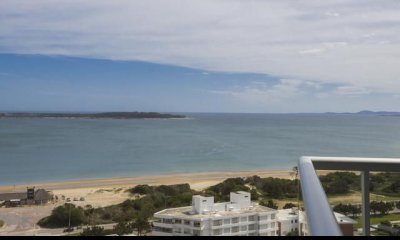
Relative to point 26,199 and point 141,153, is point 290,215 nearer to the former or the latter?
point 26,199

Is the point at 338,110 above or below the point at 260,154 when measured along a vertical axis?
above

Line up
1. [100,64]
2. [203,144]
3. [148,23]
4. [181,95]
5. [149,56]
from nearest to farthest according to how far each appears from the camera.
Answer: [148,23] < [203,144] < [149,56] < [100,64] < [181,95]

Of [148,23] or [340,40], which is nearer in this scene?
[148,23]

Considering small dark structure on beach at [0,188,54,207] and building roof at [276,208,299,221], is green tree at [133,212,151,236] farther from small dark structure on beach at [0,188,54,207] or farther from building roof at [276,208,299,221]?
small dark structure on beach at [0,188,54,207]

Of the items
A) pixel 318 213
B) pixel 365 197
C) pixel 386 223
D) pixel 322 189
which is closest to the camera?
pixel 318 213

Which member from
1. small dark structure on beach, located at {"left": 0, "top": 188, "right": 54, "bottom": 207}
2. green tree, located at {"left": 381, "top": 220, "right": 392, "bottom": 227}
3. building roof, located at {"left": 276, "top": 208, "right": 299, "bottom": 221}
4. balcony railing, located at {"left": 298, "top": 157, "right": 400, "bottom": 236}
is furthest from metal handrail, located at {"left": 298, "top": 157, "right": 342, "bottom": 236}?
small dark structure on beach, located at {"left": 0, "top": 188, "right": 54, "bottom": 207}

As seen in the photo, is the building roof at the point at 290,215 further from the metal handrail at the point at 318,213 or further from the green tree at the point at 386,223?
the metal handrail at the point at 318,213

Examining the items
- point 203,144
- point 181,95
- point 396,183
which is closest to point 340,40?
point 203,144

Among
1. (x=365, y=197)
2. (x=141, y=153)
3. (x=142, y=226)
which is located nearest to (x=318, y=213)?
(x=365, y=197)

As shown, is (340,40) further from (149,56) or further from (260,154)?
(149,56)
